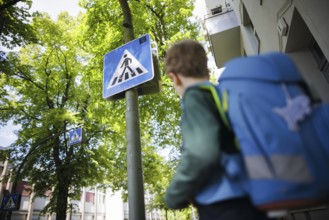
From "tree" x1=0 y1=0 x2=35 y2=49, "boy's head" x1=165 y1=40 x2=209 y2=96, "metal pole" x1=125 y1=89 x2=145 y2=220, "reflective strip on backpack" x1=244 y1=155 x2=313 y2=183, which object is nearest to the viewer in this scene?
"reflective strip on backpack" x1=244 y1=155 x2=313 y2=183

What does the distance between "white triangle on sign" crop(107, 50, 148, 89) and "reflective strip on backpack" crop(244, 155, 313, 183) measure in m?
2.22

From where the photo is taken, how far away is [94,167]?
14.8 meters

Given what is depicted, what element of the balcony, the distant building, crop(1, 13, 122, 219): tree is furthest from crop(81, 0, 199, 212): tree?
the distant building

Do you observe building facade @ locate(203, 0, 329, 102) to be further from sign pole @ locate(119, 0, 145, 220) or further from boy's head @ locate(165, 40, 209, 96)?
sign pole @ locate(119, 0, 145, 220)

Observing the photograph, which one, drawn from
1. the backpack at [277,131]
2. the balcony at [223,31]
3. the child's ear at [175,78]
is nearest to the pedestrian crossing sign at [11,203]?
the balcony at [223,31]

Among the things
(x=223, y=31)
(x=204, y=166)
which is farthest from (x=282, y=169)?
(x=223, y=31)

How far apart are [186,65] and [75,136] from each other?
10481mm

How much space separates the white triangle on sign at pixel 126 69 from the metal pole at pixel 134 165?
0.26 meters

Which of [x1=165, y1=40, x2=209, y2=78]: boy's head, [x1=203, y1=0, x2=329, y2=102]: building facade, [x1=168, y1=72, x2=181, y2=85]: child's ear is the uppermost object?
[x1=203, y1=0, x2=329, y2=102]: building facade

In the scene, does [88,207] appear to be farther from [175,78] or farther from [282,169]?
[282,169]

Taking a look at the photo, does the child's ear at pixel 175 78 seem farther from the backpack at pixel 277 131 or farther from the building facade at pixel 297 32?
the building facade at pixel 297 32

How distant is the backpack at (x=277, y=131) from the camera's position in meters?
0.89

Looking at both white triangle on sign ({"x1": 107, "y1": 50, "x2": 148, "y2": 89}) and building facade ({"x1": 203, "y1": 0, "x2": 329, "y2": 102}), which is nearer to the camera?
white triangle on sign ({"x1": 107, "y1": 50, "x2": 148, "y2": 89})

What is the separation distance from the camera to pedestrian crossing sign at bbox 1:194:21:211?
35.2ft
